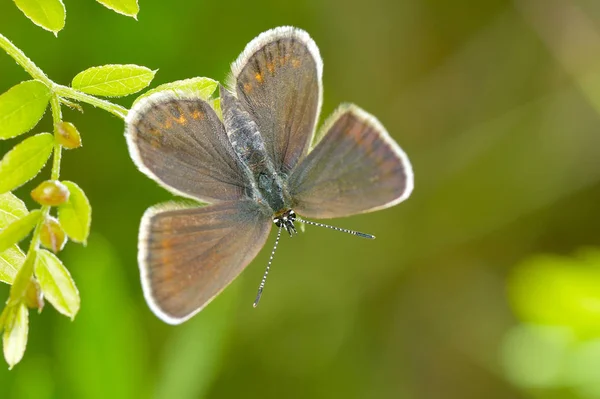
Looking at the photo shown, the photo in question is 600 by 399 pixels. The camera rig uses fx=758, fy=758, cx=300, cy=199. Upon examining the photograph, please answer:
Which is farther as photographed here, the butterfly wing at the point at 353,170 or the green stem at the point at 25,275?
the butterfly wing at the point at 353,170

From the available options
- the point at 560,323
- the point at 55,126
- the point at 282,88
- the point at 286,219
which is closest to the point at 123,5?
the point at 55,126

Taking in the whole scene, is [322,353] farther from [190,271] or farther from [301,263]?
[190,271]

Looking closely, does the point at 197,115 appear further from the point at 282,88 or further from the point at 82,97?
the point at 82,97

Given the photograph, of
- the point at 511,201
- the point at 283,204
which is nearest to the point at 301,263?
the point at 511,201

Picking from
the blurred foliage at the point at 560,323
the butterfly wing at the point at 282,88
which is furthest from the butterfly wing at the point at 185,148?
the blurred foliage at the point at 560,323

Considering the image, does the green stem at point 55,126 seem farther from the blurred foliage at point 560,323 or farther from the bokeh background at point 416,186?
the blurred foliage at point 560,323
